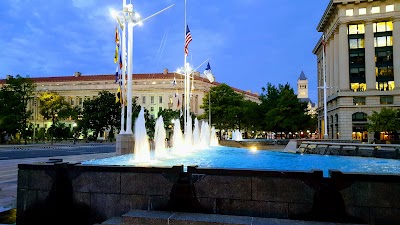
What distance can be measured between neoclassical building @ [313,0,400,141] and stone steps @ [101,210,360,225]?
196ft

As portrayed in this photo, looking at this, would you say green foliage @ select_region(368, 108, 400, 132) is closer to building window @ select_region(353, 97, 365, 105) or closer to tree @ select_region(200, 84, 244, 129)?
building window @ select_region(353, 97, 365, 105)

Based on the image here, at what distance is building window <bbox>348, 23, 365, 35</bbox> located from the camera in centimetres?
6359

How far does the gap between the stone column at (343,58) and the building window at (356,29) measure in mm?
2085

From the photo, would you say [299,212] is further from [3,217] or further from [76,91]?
[76,91]

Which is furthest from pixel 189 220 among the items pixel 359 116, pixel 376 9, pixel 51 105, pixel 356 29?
pixel 51 105

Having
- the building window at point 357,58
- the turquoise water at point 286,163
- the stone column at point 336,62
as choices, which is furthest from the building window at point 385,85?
the turquoise water at point 286,163

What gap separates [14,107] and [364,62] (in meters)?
67.3

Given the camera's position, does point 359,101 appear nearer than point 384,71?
Yes

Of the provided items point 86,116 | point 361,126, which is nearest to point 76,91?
point 86,116

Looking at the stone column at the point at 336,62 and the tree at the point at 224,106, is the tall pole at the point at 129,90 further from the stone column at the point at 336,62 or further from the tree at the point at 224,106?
the stone column at the point at 336,62

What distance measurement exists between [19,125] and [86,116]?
18.0 meters

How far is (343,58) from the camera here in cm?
6334

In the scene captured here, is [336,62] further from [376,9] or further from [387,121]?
[387,121]

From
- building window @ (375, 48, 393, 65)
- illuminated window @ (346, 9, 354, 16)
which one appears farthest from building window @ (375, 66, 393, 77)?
illuminated window @ (346, 9, 354, 16)
